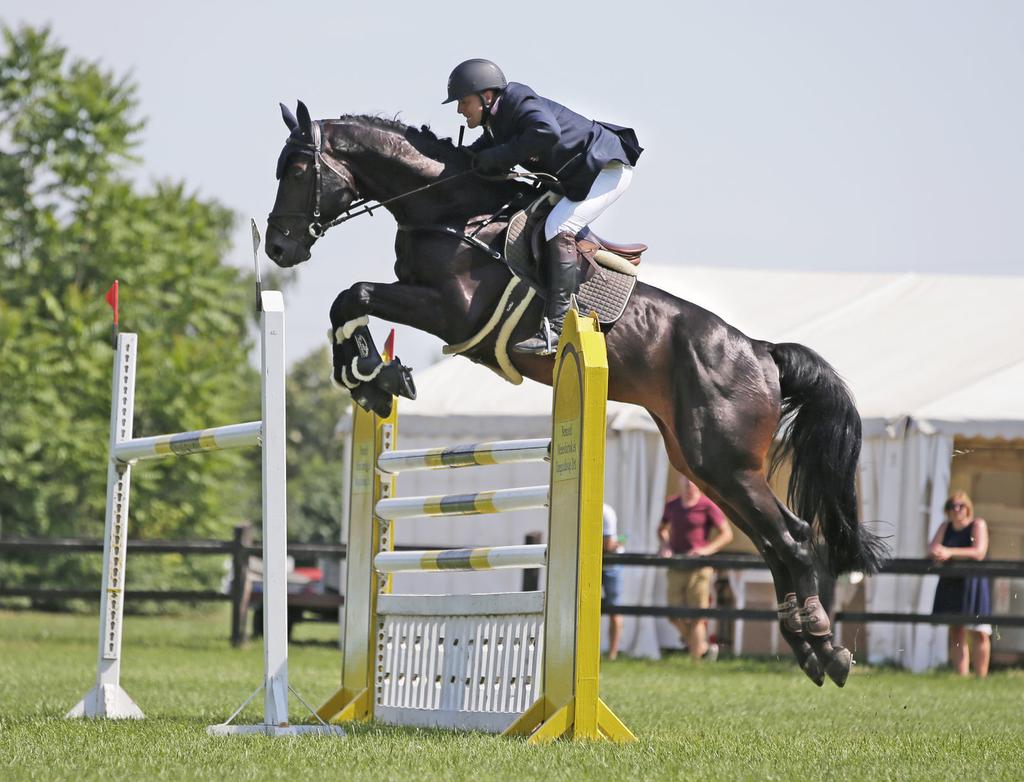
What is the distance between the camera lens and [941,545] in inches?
449

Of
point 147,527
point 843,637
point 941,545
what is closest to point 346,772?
point 941,545

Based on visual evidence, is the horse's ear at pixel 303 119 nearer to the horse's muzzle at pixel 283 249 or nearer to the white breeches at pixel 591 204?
the horse's muzzle at pixel 283 249

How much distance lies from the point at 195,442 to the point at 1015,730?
3.69 metres

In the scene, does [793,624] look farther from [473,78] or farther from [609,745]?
[473,78]

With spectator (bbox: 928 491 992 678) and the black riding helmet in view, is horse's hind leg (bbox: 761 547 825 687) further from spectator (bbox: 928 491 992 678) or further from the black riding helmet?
spectator (bbox: 928 491 992 678)

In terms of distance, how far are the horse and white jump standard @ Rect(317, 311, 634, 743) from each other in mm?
520

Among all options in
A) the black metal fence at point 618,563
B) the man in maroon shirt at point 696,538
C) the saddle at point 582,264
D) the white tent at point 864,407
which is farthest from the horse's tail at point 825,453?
the man in maroon shirt at point 696,538

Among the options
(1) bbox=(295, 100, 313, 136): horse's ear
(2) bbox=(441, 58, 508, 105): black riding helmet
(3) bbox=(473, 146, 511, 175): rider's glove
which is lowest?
(3) bbox=(473, 146, 511, 175): rider's glove

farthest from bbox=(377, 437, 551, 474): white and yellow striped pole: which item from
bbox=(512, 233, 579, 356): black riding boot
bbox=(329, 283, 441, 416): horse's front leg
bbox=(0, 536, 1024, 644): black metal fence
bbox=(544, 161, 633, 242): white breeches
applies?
bbox=(0, 536, 1024, 644): black metal fence

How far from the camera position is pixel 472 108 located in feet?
19.7

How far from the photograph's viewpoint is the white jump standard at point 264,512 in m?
5.28

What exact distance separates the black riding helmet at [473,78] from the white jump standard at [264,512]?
1136 millimetres

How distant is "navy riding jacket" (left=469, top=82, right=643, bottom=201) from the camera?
5.84m

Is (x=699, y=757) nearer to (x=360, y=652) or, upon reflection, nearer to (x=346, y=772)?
(x=346, y=772)
